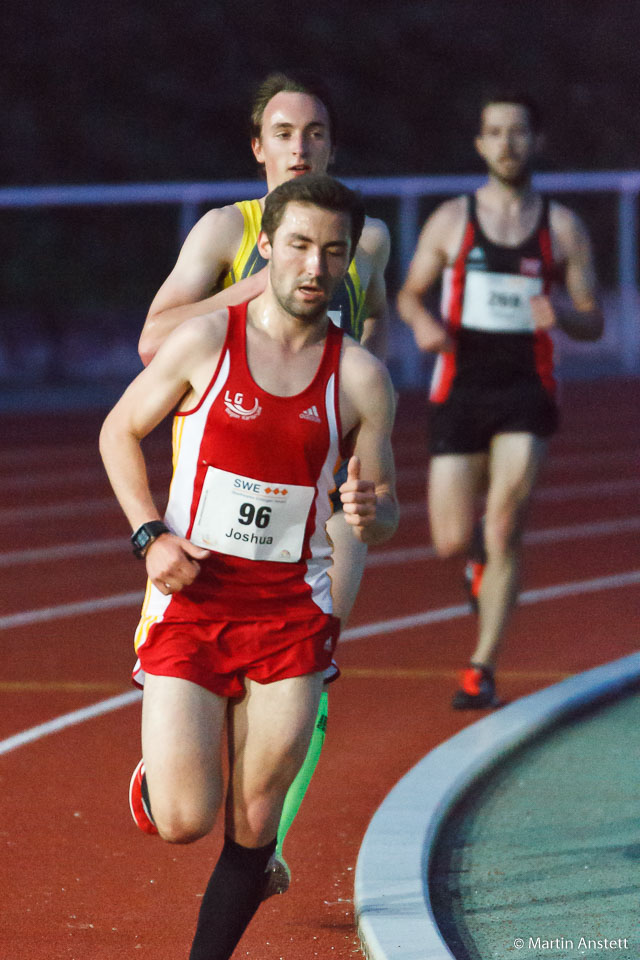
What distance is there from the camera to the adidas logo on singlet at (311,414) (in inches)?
136

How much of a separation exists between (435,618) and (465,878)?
3.66 m

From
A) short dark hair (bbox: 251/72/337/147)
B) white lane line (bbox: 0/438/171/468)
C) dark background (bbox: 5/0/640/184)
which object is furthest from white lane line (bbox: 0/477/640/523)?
dark background (bbox: 5/0/640/184)

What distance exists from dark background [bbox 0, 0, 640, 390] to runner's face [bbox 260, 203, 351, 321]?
21162mm

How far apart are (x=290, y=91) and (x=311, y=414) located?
4.17 feet

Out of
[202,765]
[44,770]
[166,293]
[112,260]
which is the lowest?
[112,260]

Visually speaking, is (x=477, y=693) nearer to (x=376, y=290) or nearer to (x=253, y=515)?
(x=376, y=290)

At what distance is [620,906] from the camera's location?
159 inches

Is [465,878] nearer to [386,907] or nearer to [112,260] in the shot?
[386,907]

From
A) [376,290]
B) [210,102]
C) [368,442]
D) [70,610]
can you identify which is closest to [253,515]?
[368,442]

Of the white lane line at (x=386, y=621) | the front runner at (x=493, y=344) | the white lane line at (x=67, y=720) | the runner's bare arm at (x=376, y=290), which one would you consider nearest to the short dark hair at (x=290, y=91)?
the runner's bare arm at (x=376, y=290)

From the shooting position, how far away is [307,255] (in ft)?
11.4

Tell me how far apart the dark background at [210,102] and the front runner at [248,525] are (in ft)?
69.3

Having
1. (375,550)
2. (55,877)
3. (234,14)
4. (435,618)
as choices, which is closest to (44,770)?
(55,877)

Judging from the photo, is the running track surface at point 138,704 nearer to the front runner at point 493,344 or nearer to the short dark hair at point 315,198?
the front runner at point 493,344
